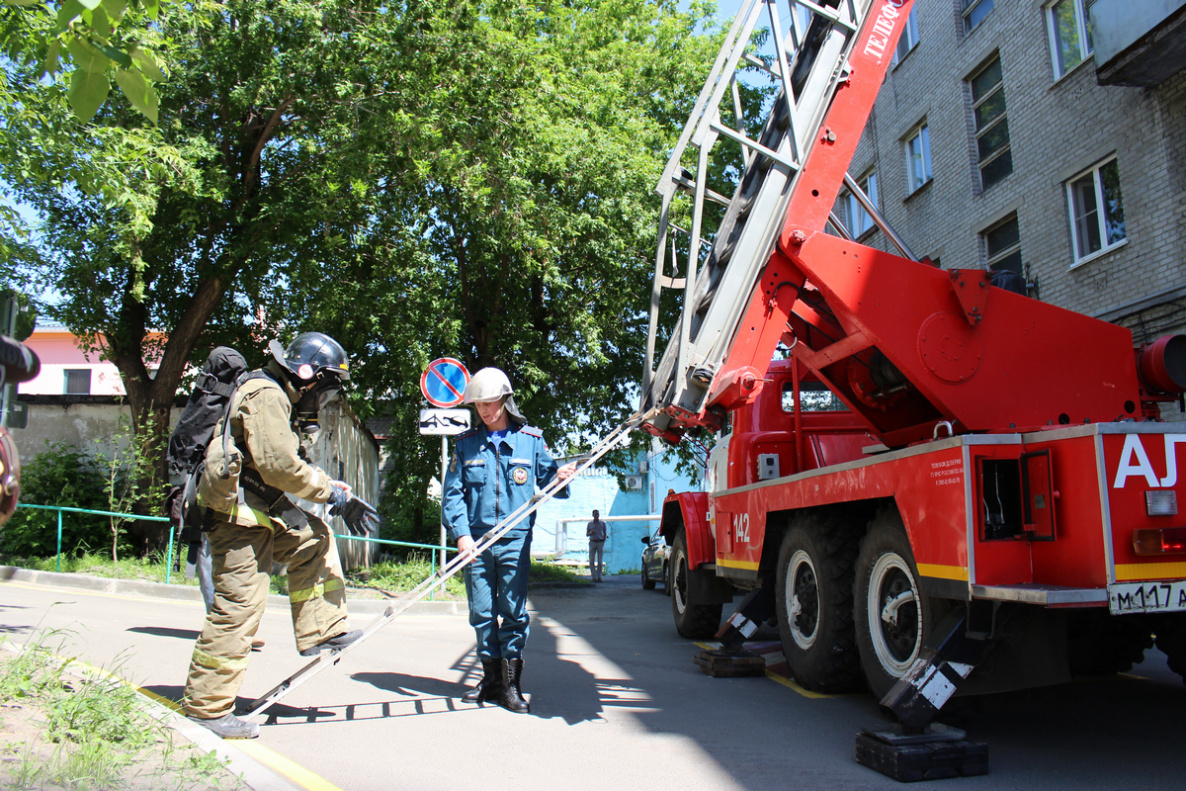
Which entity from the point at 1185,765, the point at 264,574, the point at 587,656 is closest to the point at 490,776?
the point at 264,574

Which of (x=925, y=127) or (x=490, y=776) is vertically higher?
(x=925, y=127)

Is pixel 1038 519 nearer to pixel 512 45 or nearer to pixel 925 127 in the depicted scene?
pixel 512 45

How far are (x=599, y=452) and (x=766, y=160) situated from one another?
2.28 meters

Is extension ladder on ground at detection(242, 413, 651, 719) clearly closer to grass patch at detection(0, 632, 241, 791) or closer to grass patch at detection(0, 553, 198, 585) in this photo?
grass patch at detection(0, 632, 241, 791)

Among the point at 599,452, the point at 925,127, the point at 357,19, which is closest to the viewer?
the point at 599,452

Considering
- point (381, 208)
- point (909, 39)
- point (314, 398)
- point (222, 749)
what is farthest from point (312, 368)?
point (909, 39)

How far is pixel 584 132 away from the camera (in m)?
14.5

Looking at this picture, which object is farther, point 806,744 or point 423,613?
point 423,613

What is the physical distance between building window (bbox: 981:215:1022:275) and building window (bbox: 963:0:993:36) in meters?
3.88

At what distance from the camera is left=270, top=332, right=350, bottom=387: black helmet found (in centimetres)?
464

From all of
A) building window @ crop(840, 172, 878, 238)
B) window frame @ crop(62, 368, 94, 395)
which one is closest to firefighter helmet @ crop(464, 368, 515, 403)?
building window @ crop(840, 172, 878, 238)

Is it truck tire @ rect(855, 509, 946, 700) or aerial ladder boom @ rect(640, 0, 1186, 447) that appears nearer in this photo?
truck tire @ rect(855, 509, 946, 700)

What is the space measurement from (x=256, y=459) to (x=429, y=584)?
1125 millimetres

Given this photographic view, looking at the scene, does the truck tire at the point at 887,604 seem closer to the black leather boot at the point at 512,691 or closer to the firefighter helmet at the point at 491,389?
the black leather boot at the point at 512,691
